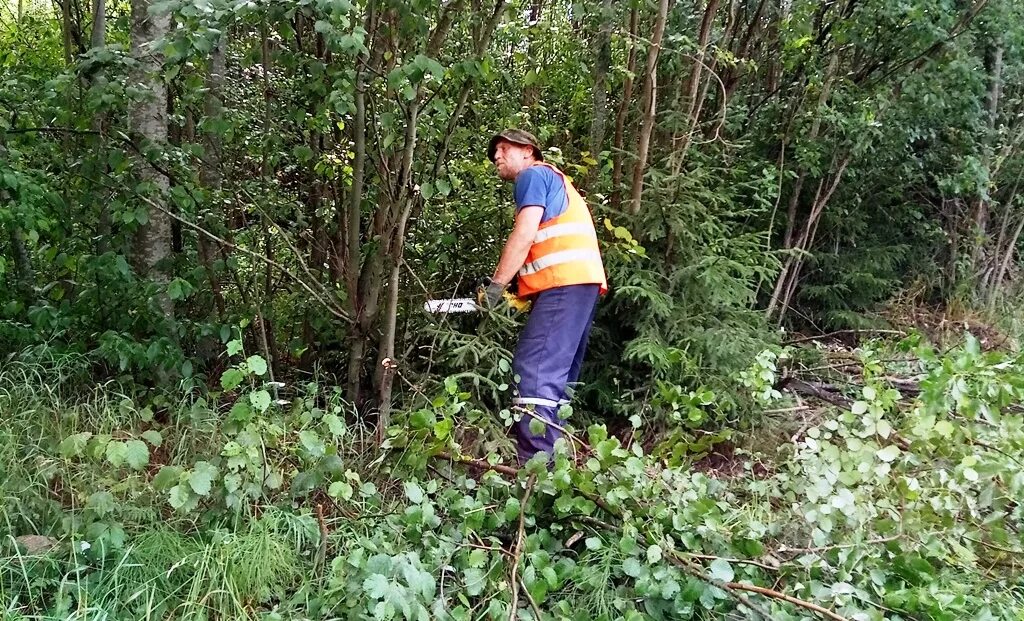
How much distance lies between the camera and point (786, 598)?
199 cm

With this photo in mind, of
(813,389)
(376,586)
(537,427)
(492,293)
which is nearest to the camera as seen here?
(376,586)

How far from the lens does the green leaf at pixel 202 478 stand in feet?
6.88

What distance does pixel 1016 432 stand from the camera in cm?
236

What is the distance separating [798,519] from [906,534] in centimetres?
45

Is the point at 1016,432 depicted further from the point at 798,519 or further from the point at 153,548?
the point at 153,548

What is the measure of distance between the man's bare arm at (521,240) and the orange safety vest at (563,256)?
0.09 metres

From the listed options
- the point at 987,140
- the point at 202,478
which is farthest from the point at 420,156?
the point at 987,140

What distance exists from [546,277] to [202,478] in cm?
184

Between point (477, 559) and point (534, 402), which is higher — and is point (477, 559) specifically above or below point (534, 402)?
below

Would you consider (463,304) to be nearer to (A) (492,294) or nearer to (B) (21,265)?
(A) (492,294)

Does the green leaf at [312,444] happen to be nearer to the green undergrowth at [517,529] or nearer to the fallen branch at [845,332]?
the green undergrowth at [517,529]

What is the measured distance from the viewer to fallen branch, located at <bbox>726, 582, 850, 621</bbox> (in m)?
1.93

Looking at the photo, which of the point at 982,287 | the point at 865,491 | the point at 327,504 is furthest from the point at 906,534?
the point at 982,287

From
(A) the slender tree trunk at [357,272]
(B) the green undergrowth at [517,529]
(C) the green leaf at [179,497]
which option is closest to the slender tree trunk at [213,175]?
(A) the slender tree trunk at [357,272]
